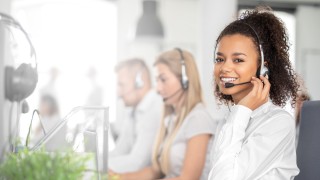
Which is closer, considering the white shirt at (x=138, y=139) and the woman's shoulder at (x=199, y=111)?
the woman's shoulder at (x=199, y=111)

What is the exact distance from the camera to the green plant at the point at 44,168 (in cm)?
76

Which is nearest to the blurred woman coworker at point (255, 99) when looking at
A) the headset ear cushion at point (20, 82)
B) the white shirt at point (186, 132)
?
the headset ear cushion at point (20, 82)

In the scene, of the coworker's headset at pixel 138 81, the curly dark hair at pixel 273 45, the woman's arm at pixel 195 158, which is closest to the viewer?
the curly dark hair at pixel 273 45

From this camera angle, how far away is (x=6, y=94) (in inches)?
54.7

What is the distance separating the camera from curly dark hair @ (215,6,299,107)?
1486 mm

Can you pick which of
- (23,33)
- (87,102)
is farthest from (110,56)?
(23,33)

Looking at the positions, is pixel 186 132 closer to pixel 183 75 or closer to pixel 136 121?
pixel 183 75

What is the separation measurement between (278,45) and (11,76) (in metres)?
0.73

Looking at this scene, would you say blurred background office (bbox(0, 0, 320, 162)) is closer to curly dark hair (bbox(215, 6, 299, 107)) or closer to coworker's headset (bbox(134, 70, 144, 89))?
coworker's headset (bbox(134, 70, 144, 89))

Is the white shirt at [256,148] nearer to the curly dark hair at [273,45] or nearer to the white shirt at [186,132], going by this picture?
the curly dark hair at [273,45]

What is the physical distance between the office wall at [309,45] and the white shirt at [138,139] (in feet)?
14.2

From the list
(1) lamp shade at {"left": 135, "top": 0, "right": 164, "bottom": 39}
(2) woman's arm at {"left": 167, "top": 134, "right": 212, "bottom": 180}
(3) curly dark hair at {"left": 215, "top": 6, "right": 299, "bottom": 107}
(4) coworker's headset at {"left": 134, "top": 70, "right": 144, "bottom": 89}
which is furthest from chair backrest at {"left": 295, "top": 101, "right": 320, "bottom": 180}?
(1) lamp shade at {"left": 135, "top": 0, "right": 164, "bottom": 39}

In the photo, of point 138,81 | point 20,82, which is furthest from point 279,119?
point 138,81

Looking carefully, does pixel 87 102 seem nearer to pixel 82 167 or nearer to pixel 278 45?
pixel 278 45
